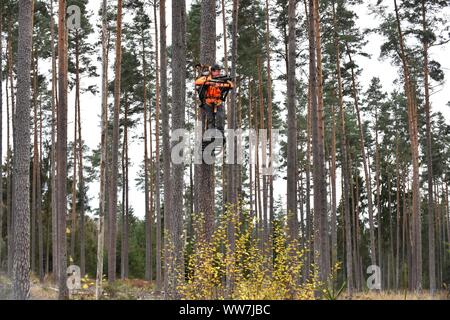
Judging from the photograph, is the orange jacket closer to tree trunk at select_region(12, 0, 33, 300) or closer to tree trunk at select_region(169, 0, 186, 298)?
tree trunk at select_region(169, 0, 186, 298)

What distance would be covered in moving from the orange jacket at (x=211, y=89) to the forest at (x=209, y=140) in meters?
0.03

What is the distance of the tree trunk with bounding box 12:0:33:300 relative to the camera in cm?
1342

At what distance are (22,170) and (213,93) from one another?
18.0 feet

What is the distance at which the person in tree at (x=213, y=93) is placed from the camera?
10.9m

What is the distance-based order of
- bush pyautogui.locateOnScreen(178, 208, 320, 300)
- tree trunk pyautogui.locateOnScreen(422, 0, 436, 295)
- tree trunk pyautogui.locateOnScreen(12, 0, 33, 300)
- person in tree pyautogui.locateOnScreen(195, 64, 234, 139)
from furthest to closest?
tree trunk pyautogui.locateOnScreen(422, 0, 436, 295)
tree trunk pyautogui.locateOnScreen(12, 0, 33, 300)
person in tree pyautogui.locateOnScreen(195, 64, 234, 139)
bush pyautogui.locateOnScreen(178, 208, 320, 300)

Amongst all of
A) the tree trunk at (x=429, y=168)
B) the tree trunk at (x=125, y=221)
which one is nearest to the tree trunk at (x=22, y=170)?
the tree trunk at (x=125, y=221)

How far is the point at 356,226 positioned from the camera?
162 ft

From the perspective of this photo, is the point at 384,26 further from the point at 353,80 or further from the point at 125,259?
the point at 125,259

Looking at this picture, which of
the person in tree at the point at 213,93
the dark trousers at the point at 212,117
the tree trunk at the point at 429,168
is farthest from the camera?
the tree trunk at the point at 429,168

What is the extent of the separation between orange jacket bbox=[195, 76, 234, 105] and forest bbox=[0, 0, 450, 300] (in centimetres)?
3

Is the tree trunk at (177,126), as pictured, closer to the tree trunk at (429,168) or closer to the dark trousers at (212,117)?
the dark trousers at (212,117)

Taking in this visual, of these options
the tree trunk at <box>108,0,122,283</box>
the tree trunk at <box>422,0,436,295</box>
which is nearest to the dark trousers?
the tree trunk at <box>108,0,122,283</box>
